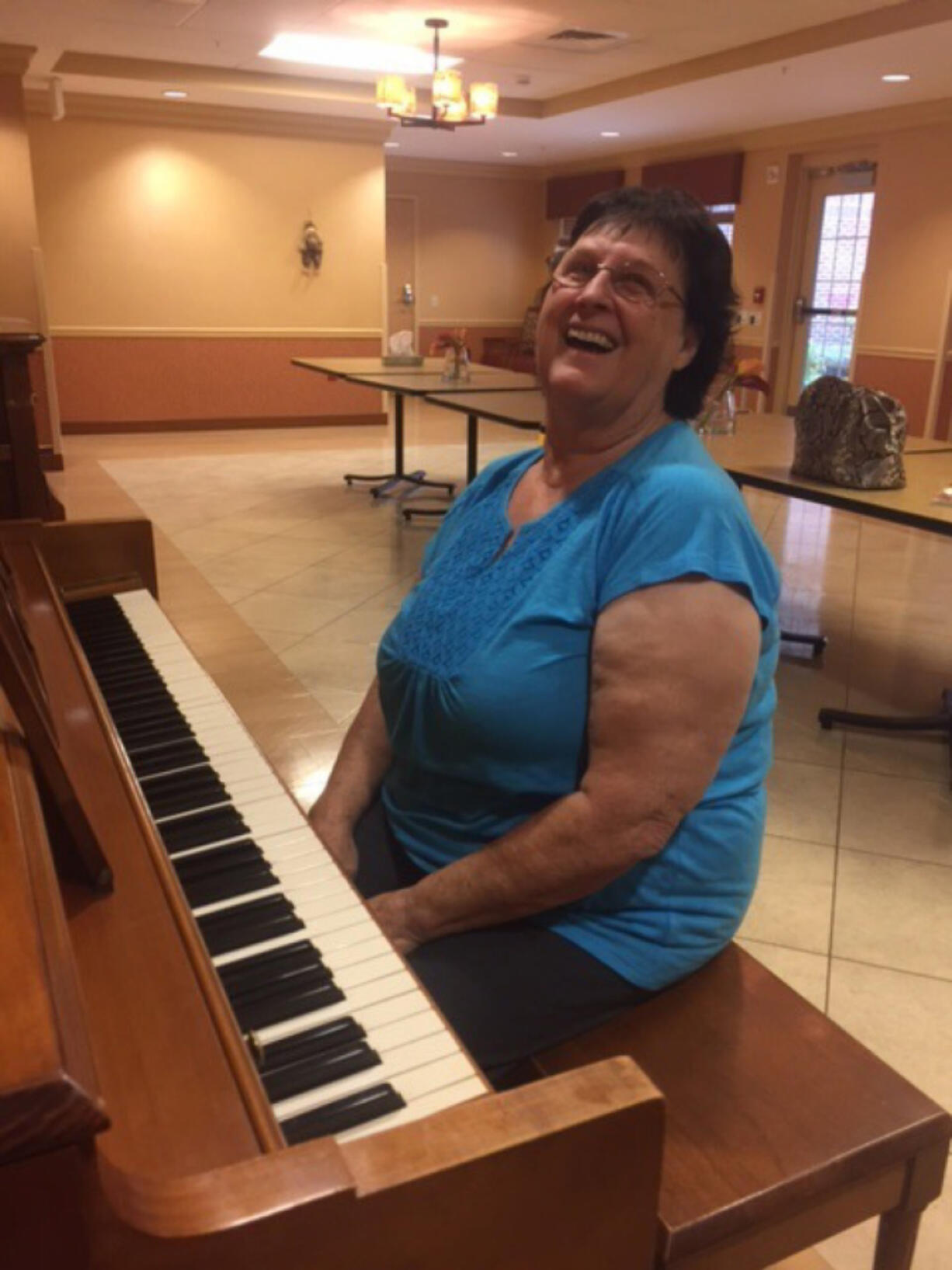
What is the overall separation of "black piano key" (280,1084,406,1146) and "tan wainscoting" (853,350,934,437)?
8.86 metres

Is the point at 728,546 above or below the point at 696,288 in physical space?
below

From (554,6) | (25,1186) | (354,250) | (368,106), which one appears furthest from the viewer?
(354,250)

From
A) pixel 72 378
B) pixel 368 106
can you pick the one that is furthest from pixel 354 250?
pixel 72 378

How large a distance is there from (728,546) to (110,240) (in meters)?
9.39

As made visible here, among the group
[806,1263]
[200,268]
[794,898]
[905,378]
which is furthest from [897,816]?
[200,268]

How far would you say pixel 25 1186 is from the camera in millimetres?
497

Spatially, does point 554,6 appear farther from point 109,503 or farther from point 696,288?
point 696,288

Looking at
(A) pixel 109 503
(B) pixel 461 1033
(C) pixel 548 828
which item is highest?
(C) pixel 548 828

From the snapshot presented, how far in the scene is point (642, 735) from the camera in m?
1.12

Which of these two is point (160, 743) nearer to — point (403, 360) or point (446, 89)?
point (403, 360)

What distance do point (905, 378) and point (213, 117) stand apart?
251 inches

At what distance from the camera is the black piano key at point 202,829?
3.83 ft

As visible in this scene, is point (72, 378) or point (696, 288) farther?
point (72, 378)

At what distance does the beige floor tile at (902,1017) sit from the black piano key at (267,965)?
1247mm
